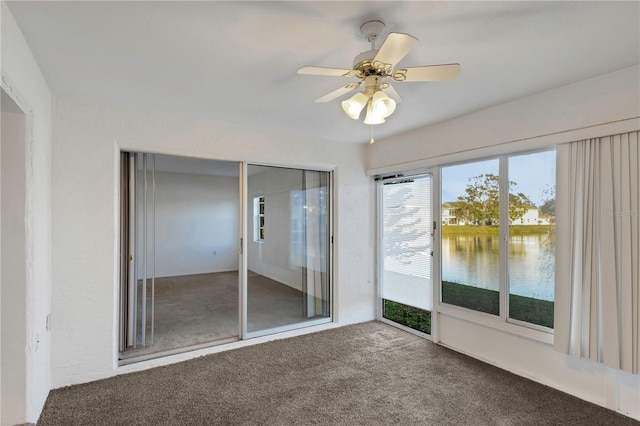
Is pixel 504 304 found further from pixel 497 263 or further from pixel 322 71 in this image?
pixel 322 71

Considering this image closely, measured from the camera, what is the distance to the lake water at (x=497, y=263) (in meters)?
2.72

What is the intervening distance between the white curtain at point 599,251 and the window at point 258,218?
9.78 feet

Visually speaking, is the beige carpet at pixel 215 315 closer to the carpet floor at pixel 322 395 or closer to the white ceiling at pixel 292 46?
the carpet floor at pixel 322 395

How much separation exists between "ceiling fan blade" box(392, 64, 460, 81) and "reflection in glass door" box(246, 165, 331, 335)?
2.39 m

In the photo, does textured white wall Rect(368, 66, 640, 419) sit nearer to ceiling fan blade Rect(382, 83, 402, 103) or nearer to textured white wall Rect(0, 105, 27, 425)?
ceiling fan blade Rect(382, 83, 402, 103)

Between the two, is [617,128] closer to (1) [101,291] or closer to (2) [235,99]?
(2) [235,99]

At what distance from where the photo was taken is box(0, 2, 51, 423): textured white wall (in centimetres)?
169

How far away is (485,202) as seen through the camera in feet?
10.3

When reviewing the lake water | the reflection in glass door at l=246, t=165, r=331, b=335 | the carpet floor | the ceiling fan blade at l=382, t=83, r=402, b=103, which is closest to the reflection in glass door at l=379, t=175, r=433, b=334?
the lake water

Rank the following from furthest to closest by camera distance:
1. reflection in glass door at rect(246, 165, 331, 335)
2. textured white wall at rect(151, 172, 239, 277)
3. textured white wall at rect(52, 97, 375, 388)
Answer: textured white wall at rect(151, 172, 239, 277)
reflection in glass door at rect(246, 165, 331, 335)
textured white wall at rect(52, 97, 375, 388)

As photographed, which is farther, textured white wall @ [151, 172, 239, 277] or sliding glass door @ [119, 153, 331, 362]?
textured white wall @ [151, 172, 239, 277]

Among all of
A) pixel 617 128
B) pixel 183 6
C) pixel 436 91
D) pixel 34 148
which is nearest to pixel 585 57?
pixel 617 128

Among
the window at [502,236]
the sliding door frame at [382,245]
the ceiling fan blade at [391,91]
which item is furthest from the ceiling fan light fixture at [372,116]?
the sliding door frame at [382,245]

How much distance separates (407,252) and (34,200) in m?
3.62
